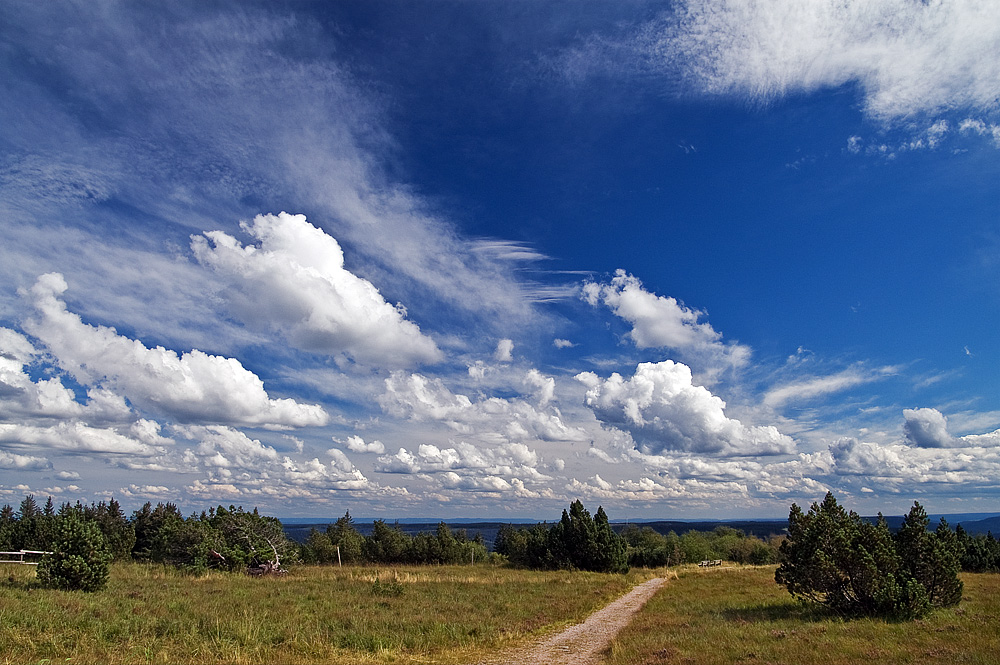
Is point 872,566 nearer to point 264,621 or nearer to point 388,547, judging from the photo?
point 264,621

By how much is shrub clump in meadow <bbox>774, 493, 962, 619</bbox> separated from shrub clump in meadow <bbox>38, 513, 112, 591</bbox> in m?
29.5

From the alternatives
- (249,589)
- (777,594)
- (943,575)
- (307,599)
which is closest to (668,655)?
(943,575)

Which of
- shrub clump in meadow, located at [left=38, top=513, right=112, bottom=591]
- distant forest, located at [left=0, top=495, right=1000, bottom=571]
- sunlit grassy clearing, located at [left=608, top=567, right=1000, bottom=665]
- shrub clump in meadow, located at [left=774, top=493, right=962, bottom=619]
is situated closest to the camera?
sunlit grassy clearing, located at [left=608, top=567, right=1000, bottom=665]

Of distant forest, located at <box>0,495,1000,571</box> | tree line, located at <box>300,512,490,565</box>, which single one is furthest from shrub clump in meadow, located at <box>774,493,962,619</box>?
tree line, located at <box>300,512,490,565</box>

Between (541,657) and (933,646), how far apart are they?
10.8 m

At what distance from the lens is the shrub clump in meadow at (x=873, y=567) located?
63.4ft

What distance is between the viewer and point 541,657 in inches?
571

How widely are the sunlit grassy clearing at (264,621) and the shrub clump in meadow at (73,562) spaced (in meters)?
0.82

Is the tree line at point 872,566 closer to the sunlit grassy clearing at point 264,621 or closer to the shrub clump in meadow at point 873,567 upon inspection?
the shrub clump in meadow at point 873,567

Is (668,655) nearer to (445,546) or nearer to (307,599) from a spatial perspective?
(307,599)

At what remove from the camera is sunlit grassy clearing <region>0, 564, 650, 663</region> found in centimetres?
1324

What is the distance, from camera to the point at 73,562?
22.2m

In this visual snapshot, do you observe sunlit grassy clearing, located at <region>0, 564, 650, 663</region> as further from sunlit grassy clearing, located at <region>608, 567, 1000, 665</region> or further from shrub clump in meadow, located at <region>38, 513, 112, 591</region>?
sunlit grassy clearing, located at <region>608, 567, 1000, 665</region>

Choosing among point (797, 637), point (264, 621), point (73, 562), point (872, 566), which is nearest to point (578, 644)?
point (797, 637)
